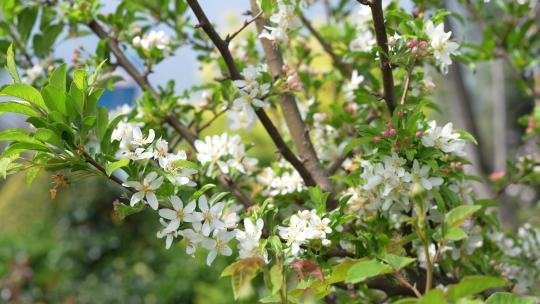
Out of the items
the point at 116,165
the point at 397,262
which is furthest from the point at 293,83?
the point at 397,262

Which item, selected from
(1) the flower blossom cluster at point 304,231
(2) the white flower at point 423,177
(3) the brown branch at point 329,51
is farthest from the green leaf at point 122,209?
(3) the brown branch at point 329,51

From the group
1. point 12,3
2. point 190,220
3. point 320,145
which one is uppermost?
point 12,3

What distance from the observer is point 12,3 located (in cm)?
182

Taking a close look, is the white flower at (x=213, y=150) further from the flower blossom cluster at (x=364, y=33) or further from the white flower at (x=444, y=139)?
the white flower at (x=444, y=139)

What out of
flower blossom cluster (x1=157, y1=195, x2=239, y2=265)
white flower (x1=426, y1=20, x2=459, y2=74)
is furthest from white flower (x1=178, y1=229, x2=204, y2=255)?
white flower (x1=426, y1=20, x2=459, y2=74)

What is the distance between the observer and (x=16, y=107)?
107 cm

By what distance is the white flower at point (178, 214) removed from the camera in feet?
3.61

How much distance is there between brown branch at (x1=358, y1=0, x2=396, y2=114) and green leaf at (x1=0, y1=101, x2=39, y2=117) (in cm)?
60

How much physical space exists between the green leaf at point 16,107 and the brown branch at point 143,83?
66 centimetres

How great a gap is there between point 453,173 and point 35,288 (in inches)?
185

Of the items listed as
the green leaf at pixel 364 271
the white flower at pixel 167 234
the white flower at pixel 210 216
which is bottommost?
the green leaf at pixel 364 271

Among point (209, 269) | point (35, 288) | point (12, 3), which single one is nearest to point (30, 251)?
point (35, 288)

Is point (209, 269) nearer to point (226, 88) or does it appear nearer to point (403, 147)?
point (226, 88)

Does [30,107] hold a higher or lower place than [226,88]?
lower
